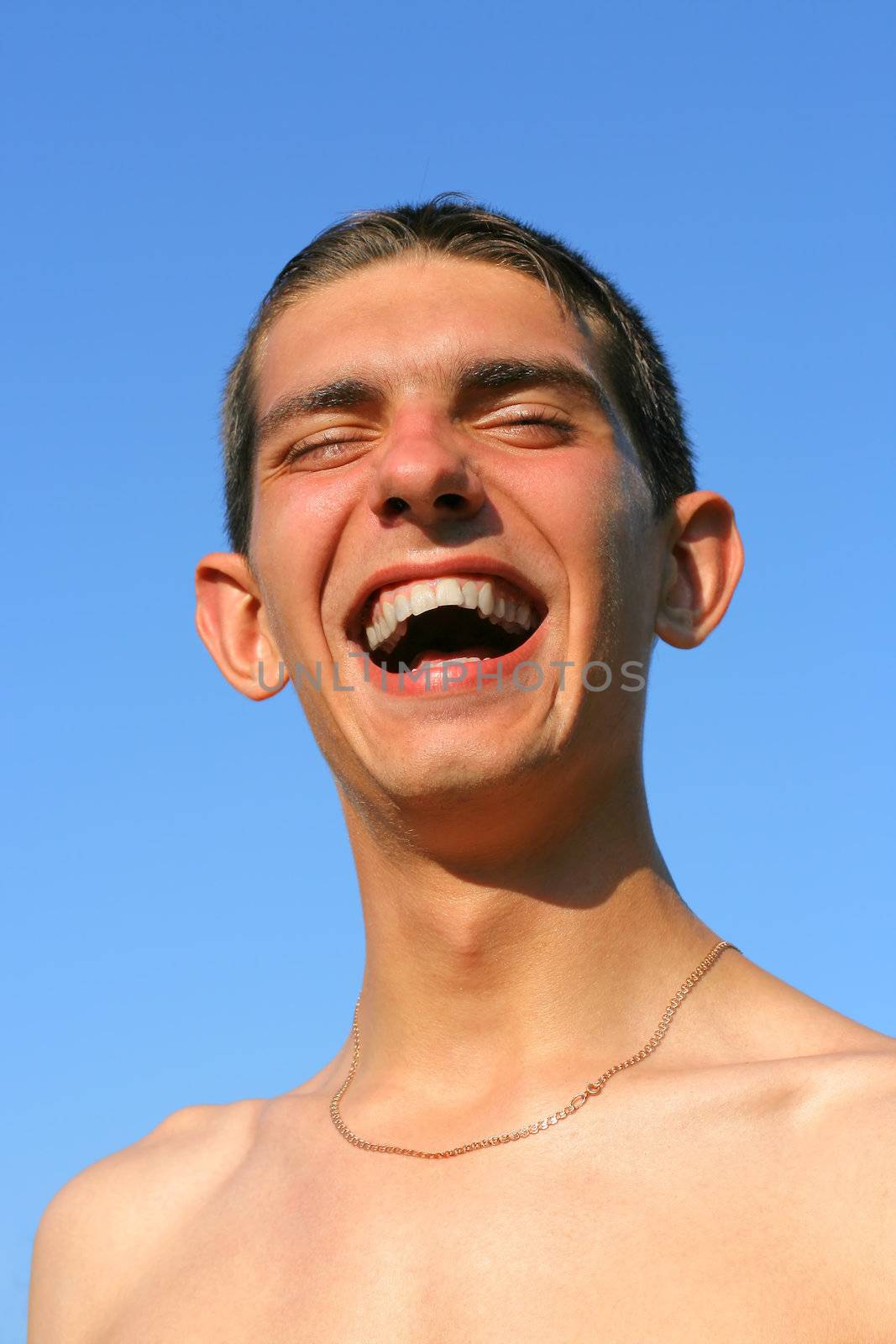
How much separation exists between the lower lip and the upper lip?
15cm

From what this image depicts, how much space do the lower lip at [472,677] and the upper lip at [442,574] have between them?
0.50ft

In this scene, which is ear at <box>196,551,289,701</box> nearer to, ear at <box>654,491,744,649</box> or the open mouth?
the open mouth

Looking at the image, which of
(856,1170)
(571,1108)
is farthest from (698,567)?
(856,1170)

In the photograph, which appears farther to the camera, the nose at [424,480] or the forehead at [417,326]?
the forehead at [417,326]

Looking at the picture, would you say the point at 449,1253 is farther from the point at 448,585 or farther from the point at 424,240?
the point at 424,240

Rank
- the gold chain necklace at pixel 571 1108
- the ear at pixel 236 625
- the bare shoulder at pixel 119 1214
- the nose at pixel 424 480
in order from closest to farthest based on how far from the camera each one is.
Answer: the gold chain necklace at pixel 571 1108, the nose at pixel 424 480, the bare shoulder at pixel 119 1214, the ear at pixel 236 625

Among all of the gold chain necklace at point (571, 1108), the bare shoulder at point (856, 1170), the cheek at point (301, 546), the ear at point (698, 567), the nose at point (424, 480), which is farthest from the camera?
the ear at point (698, 567)

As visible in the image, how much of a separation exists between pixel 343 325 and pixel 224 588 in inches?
38.9

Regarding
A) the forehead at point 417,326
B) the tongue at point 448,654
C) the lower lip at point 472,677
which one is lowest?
the lower lip at point 472,677

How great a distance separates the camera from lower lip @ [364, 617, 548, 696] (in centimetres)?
423

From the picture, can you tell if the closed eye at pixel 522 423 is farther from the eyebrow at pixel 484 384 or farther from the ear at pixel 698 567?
the ear at pixel 698 567

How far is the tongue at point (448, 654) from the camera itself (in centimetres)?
468

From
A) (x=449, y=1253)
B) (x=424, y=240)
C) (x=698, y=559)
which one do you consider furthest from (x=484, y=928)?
(x=424, y=240)

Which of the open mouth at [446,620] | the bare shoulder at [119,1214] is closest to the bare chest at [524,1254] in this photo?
the bare shoulder at [119,1214]
